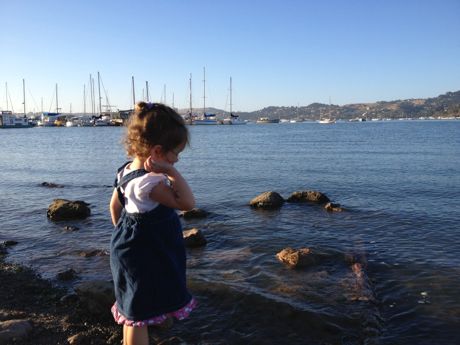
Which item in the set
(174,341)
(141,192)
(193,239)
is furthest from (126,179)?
(193,239)

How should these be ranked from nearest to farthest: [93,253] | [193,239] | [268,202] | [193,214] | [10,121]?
[93,253]
[193,239]
[193,214]
[268,202]
[10,121]

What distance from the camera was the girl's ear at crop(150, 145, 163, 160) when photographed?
136 inches

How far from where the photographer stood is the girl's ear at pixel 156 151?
11.3ft

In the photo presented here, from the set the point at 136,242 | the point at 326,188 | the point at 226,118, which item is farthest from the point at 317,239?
the point at 226,118

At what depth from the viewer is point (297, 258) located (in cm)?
900

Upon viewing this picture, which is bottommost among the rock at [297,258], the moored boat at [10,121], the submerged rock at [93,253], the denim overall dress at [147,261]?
the submerged rock at [93,253]

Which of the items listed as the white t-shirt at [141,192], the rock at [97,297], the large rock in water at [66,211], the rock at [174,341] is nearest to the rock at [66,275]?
the rock at [97,297]

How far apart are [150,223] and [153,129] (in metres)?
0.75

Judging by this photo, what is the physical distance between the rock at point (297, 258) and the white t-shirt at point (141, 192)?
5.98m

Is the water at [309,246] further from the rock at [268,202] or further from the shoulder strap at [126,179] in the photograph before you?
the shoulder strap at [126,179]

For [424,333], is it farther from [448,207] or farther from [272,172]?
[272,172]

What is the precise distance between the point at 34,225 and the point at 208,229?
553cm

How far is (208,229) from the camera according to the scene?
12742mm

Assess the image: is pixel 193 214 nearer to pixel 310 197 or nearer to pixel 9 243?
pixel 310 197
